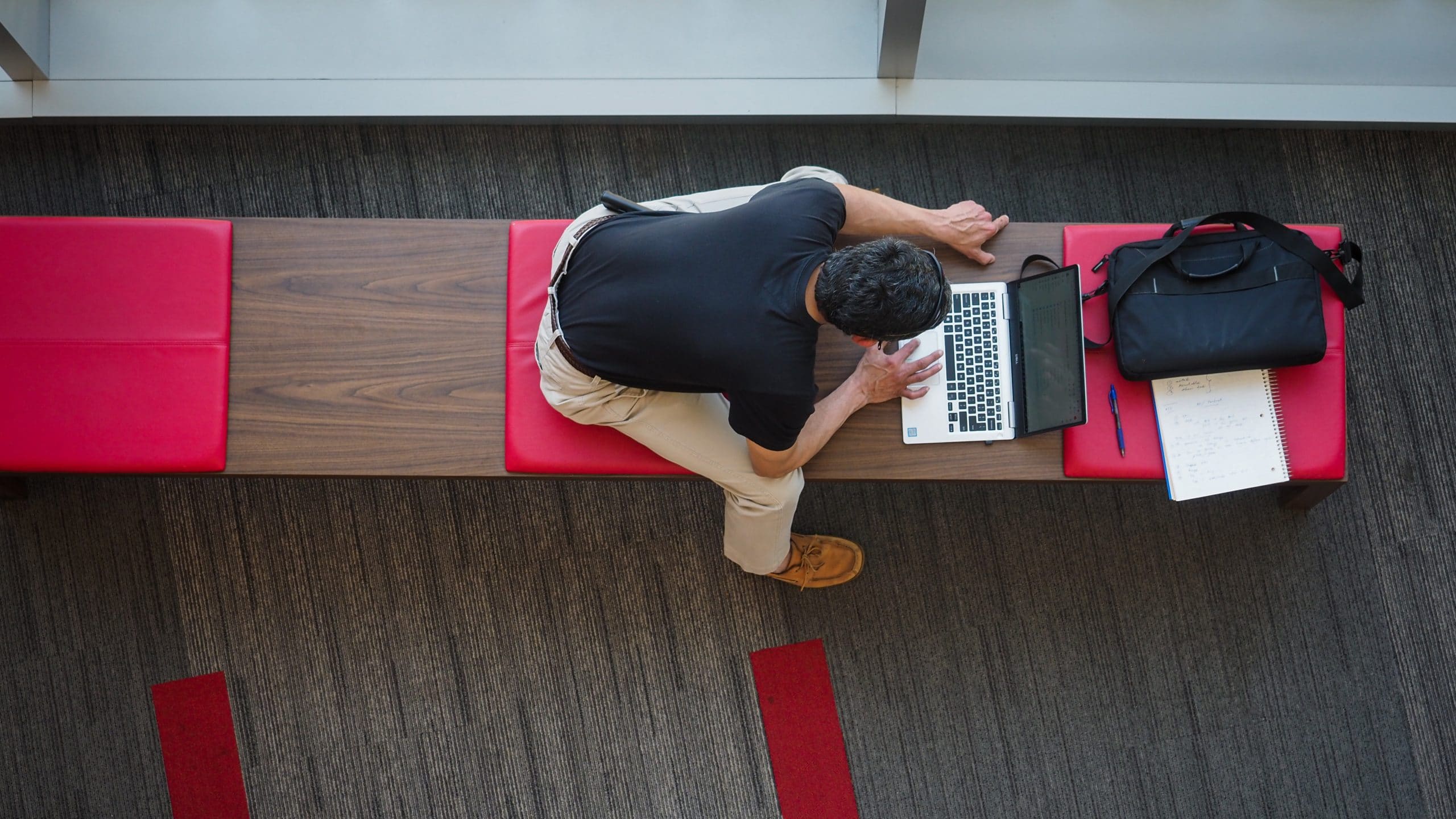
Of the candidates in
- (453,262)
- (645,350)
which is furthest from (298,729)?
(645,350)

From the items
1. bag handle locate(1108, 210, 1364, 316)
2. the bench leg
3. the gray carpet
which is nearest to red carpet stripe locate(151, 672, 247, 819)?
the gray carpet

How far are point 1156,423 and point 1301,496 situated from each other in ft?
2.30

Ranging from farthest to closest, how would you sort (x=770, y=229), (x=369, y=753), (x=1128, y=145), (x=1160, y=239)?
(x=1128, y=145), (x=369, y=753), (x=1160, y=239), (x=770, y=229)

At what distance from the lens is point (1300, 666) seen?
224 centimetres

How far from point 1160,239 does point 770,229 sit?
31.6 inches

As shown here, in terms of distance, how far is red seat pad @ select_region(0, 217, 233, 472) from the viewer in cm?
176

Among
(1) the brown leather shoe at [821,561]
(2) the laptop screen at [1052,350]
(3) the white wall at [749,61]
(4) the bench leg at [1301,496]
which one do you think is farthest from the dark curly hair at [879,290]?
(4) the bench leg at [1301,496]

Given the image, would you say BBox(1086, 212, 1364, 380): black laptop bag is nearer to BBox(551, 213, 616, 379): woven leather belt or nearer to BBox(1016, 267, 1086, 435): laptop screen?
BBox(1016, 267, 1086, 435): laptop screen

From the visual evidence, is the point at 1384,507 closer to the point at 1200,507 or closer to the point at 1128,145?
the point at 1200,507

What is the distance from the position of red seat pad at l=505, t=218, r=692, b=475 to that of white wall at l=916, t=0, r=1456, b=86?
1.10 metres

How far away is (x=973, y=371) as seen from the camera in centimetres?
177

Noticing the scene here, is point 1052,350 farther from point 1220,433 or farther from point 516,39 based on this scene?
point 516,39

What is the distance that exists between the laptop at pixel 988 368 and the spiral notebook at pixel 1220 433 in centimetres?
26

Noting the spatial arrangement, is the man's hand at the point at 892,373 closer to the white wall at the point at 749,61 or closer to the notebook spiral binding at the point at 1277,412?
the notebook spiral binding at the point at 1277,412
